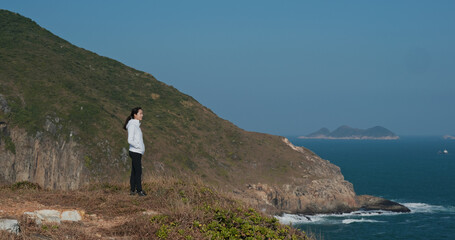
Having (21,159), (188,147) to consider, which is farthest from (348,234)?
(21,159)

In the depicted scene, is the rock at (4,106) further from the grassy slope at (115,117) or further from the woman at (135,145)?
the woman at (135,145)

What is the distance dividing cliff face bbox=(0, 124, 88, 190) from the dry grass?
173 ft

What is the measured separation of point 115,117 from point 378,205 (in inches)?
2051

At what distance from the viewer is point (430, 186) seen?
116m

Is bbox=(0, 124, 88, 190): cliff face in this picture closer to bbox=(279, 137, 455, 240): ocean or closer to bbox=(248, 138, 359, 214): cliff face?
bbox=(248, 138, 359, 214): cliff face

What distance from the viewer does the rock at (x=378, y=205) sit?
272 feet

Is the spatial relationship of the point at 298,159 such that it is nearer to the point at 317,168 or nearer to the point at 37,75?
the point at 317,168

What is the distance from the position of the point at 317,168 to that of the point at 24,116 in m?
53.7

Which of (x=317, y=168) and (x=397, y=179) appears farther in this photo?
(x=397, y=179)

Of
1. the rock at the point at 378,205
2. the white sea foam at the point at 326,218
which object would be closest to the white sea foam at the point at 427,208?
the rock at the point at 378,205

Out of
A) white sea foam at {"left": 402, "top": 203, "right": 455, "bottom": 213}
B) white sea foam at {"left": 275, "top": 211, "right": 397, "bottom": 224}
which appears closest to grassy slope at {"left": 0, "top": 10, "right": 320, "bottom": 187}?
white sea foam at {"left": 275, "top": 211, "right": 397, "bottom": 224}

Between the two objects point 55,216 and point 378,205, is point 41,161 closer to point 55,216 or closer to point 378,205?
point 55,216

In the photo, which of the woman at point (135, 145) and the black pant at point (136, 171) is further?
the black pant at point (136, 171)

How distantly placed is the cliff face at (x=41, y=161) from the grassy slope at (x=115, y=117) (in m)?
1.49
